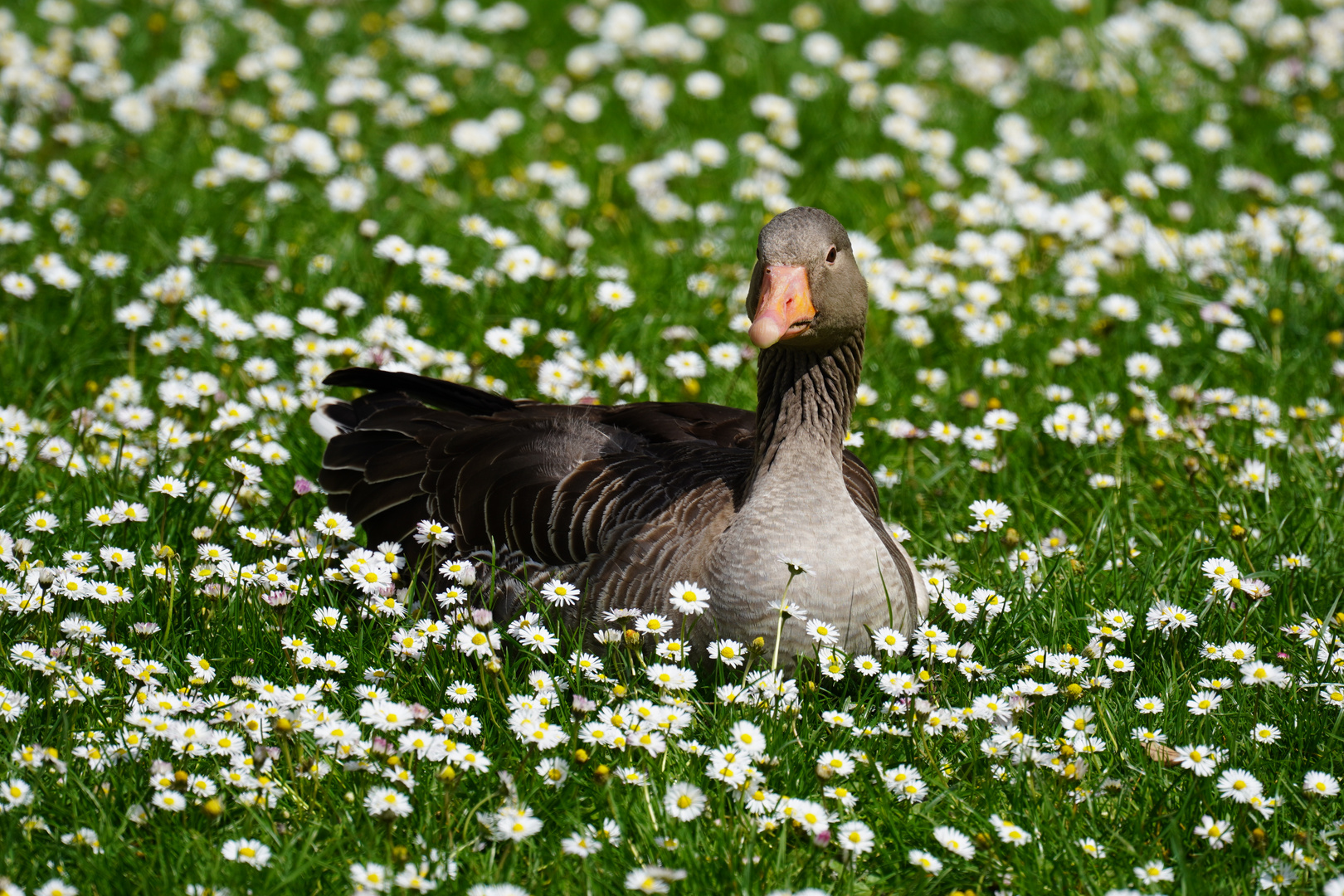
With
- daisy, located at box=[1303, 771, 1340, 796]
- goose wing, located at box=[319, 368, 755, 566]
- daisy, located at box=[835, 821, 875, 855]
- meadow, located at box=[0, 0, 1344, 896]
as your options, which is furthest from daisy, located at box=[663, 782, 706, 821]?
daisy, located at box=[1303, 771, 1340, 796]

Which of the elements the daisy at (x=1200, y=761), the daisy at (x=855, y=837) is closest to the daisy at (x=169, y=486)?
the daisy at (x=855, y=837)

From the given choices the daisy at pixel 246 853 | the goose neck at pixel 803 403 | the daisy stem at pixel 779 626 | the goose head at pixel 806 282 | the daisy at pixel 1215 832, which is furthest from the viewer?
the goose neck at pixel 803 403

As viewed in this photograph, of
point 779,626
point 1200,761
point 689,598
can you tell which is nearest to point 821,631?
point 779,626

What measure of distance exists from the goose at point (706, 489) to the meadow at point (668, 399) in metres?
0.17

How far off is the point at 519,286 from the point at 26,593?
3429 millimetres

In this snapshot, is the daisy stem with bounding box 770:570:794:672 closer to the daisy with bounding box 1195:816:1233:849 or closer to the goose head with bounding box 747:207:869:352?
the goose head with bounding box 747:207:869:352

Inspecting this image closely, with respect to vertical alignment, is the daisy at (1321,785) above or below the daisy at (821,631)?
below

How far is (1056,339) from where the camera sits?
737 cm

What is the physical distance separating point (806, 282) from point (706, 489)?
0.86 m

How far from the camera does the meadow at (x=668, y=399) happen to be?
3.88 m

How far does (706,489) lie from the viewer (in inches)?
197

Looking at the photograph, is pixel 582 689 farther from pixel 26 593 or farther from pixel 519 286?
pixel 519 286

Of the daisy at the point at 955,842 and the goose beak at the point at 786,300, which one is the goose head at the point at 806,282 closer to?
the goose beak at the point at 786,300

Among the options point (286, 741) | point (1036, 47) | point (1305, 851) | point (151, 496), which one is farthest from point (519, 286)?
point (1036, 47)
